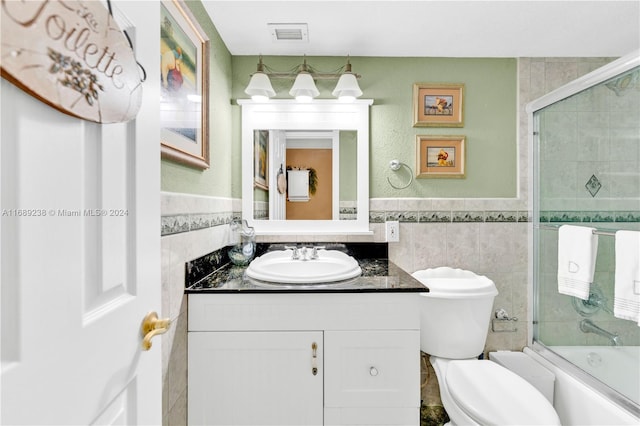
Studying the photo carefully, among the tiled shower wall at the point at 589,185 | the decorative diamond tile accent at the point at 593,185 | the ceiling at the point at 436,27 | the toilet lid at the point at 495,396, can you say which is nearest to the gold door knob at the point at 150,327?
the toilet lid at the point at 495,396

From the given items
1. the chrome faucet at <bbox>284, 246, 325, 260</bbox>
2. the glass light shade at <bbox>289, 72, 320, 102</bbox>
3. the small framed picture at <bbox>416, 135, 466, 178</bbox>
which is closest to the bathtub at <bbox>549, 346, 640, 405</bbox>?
the small framed picture at <bbox>416, 135, 466, 178</bbox>

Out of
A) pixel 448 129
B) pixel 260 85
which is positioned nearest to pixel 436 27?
pixel 448 129

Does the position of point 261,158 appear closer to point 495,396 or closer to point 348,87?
point 348,87

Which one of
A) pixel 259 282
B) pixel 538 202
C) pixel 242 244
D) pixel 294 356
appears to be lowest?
pixel 294 356

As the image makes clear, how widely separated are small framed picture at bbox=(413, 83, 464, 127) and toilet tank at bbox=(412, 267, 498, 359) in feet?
3.21

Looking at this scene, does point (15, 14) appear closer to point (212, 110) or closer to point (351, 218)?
point (212, 110)

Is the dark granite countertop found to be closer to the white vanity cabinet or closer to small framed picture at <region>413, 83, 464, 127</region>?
the white vanity cabinet

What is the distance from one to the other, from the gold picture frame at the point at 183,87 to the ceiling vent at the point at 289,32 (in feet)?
1.24

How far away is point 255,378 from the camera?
1282 mm

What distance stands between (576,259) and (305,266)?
1.34 m

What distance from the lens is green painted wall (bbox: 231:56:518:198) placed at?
195cm

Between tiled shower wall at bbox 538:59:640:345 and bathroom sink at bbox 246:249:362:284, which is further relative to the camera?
tiled shower wall at bbox 538:59:640:345

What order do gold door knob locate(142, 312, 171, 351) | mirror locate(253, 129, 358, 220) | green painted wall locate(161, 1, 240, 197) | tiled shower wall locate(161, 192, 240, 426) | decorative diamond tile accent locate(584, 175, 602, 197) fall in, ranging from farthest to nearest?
mirror locate(253, 129, 358, 220) → decorative diamond tile accent locate(584, 175, 602, 197) → green painted wall locate(161, 1, 240, 197) → tiled shower wall locate(161, 192, 240, 426) → gold door knob locate(142, 312, 171, 351)

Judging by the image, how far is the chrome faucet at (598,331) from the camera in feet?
5.16
